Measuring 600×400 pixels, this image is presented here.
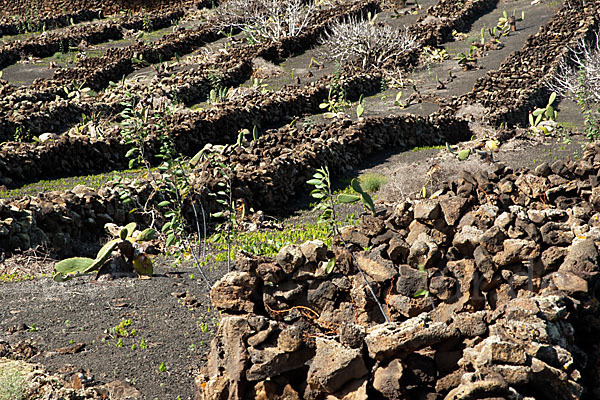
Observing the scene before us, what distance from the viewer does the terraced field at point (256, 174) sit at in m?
4.82

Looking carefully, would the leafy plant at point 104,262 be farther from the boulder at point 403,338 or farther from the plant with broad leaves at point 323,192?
the boulder at point 403,338

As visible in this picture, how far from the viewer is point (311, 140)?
14.6m

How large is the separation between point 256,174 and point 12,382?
7.80 metres

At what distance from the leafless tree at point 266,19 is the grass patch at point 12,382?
24.4 metres

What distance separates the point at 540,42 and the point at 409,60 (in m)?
5.24

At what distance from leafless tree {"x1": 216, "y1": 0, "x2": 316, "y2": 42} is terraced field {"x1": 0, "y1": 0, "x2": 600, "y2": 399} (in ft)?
0.62

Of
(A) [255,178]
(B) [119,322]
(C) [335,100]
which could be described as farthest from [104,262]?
(C) [335,100]


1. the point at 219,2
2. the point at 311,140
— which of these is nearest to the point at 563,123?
the point at 311,140

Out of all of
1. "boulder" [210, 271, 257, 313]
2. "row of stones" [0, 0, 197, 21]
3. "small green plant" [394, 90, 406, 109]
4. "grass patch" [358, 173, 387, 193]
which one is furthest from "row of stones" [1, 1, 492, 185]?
"row of stones" [0, 0, 197, 21]

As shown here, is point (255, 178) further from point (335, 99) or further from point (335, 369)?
point (335, 99)

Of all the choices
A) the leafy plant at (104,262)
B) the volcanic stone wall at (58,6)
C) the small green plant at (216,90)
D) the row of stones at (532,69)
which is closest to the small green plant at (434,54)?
the row of stones at (532,69)

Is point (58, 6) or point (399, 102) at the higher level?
point (58, 6)

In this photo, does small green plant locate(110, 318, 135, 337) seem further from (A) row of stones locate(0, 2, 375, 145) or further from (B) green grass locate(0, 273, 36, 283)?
(A) row of stones locate(0, 2, 375, 145)

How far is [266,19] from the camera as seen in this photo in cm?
3086
